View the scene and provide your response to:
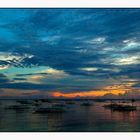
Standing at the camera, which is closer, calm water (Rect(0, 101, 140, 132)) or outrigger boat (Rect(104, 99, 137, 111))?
calm water (Rect(0, 101, 140, 132))

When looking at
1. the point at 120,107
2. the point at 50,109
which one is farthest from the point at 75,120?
the point at 120,107

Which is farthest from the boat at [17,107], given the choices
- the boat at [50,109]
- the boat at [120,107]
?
the boat at [120,107]

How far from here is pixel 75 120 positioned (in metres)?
6.39

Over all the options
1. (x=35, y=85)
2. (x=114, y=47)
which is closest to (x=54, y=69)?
(x=35, y=85)

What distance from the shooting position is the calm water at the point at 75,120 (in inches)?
252

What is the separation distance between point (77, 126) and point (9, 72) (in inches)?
34.5

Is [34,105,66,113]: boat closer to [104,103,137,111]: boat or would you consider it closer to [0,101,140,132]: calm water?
[0,101,140,132]: calm water

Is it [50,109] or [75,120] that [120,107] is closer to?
[75,120]

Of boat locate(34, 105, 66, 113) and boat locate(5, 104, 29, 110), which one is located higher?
boat locate(5, 104, 29, 110)

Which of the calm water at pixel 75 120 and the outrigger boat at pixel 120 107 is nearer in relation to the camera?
the calm water at pixel 75 120

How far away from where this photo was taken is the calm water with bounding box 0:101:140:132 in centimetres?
639

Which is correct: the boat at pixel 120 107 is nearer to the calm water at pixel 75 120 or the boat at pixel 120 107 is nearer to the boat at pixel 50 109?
the calm water at pixel 75 120

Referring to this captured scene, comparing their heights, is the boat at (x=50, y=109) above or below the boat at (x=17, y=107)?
below

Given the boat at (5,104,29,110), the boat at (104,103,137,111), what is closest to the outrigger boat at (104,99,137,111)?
the boat at (104,103,137,111)
